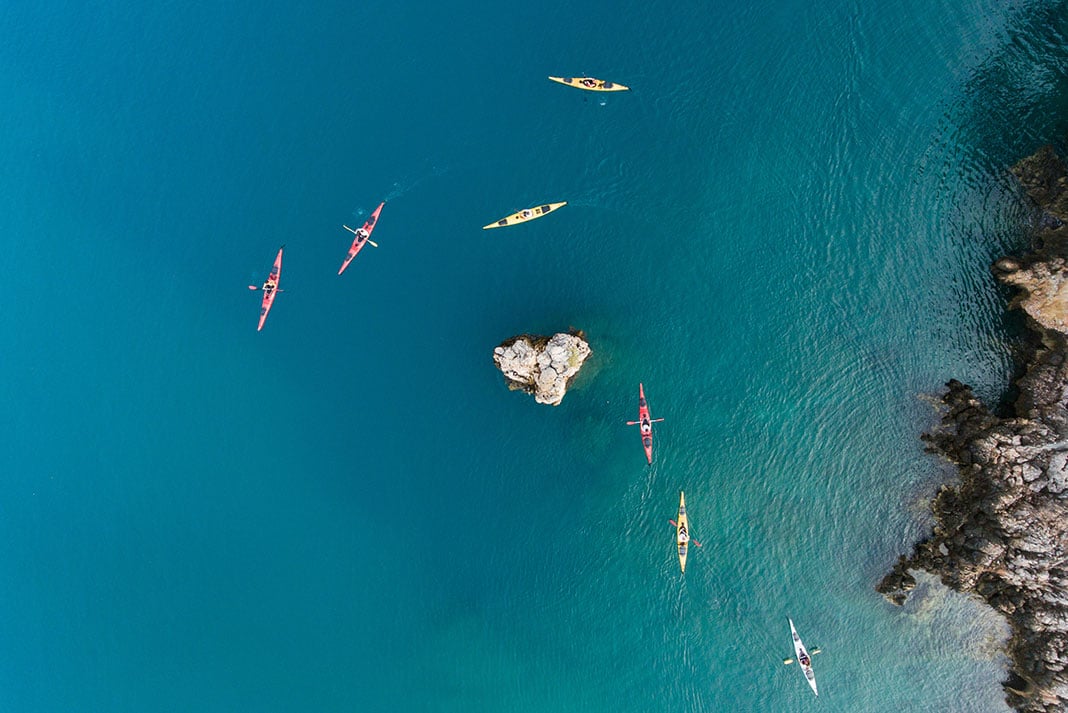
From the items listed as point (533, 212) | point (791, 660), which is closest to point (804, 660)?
point (791, 660)

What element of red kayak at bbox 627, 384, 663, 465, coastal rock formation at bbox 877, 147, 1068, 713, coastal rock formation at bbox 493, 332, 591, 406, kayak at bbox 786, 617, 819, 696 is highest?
coastal rock formation at bbox 493, 332, 591, 406

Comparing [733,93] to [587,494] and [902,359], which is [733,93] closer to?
[902,359]

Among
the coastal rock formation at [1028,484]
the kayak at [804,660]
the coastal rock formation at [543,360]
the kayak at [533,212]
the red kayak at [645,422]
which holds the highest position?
the kayak at [533,212]

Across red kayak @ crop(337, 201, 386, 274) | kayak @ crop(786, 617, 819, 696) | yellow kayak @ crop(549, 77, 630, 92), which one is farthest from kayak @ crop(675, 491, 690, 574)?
yellow kayak @ crop(549, 77, 630, 92)

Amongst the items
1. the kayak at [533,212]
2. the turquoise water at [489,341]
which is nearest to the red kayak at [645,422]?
the turquoise water at [489,341]

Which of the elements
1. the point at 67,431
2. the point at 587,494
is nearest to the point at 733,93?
the point at 587,494

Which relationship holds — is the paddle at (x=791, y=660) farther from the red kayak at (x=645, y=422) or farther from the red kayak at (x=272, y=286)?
the red kayak at (x=272, y=286)

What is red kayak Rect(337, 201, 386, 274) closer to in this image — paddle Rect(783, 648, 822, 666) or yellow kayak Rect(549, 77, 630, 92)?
yellow kayak Rect(549, 77, 630, 92)
